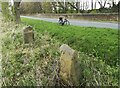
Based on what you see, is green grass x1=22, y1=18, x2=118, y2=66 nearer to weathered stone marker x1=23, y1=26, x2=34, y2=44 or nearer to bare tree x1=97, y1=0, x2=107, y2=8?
bare tree x1=97, y1=0, x2=107, y2=8

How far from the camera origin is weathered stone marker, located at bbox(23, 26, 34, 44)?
3.15m

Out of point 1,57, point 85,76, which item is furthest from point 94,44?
point 1,57

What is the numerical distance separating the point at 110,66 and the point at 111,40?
9.2 inches

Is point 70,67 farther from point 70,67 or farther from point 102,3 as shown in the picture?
point 102,3

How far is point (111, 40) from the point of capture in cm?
228

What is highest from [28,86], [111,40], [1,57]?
[111,40]

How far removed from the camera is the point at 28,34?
3182mm

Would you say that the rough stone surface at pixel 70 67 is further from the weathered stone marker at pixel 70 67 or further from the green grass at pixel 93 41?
the green grass at pixel 93 41

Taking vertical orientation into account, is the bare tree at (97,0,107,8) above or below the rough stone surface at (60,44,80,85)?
above

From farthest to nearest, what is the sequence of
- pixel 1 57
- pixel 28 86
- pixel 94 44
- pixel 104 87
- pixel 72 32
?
pixel 72 32, pixel 1 57, pixel 94 44, pixel 28 86, pixel 104 87

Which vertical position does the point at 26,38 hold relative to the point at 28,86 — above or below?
above

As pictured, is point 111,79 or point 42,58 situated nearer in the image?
point 111,79

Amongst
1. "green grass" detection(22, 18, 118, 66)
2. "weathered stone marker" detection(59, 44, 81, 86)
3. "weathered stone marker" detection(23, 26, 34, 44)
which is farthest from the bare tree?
"weathered stone marker" detection(23, 26, 34, 44)

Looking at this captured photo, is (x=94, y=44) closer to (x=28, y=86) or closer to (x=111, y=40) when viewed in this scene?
(x=111, y=40)
